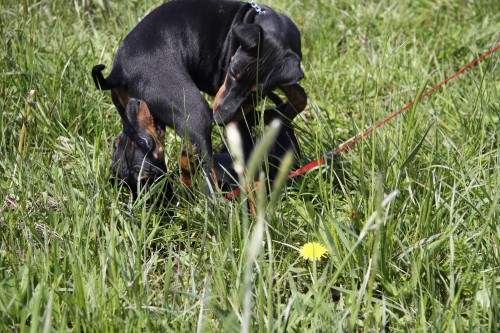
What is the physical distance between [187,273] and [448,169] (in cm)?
114

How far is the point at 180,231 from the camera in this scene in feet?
8.94

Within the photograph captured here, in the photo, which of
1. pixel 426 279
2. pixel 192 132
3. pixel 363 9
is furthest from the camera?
pixel 363 9

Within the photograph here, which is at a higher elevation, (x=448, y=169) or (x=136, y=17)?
(x=136, y=17)

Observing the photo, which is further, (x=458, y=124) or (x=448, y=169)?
(x=458, y=124)

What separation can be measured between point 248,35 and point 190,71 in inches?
11.3

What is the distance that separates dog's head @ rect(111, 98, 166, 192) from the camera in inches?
108

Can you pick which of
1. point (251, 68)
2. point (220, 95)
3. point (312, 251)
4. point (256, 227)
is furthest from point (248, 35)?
point (256, 227)

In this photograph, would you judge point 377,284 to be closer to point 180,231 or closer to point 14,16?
point 180,231

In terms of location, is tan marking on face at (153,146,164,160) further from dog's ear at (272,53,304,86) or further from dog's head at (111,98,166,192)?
dog's ear at (272,53,304,86)

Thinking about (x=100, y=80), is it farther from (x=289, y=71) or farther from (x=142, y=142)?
(x=289, y=71)

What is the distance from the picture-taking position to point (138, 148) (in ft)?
9.07

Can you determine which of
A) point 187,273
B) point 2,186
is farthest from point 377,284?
point 2,186

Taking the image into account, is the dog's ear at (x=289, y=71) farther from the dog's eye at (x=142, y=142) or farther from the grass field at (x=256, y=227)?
the dog's eye at (x=142, y=142)

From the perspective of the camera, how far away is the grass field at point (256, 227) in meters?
1.94
